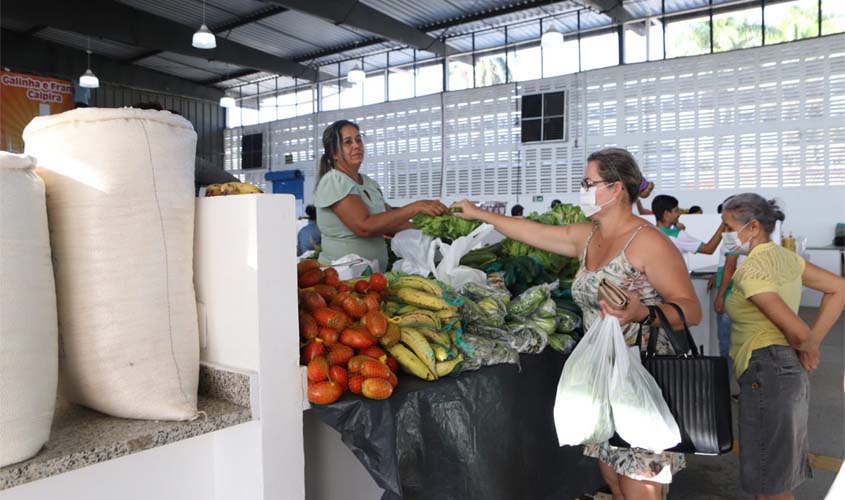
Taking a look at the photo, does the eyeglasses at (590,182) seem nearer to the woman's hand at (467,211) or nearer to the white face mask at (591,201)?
the white face mask at (591,201)

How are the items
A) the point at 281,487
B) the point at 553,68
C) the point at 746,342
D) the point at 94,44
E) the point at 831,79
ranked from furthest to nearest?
the point at 94,44 → the point at 553,68 → the point at 831,79 → the point at 746,342 → the point at 281,487

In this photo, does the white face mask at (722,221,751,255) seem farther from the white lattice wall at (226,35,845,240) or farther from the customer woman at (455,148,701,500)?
the white lattice wall at (226,35,845,240)

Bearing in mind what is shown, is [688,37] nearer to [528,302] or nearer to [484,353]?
[528,302]

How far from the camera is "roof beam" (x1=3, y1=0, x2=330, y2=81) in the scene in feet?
33.6

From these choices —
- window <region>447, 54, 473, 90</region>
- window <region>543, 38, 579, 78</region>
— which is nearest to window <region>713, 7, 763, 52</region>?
window <region>543, 38, 579, 78</region>

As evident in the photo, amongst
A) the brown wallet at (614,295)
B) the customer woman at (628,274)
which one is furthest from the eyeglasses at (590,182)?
the brown wallet at (614,295)

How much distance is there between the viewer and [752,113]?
33.8 feet

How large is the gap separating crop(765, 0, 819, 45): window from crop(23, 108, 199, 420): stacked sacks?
1127 centimetres

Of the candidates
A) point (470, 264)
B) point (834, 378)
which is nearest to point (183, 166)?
point (470, 264)

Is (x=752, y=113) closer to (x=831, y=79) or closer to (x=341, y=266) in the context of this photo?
(x=831, y=79)

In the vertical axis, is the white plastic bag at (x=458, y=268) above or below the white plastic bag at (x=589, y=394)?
above

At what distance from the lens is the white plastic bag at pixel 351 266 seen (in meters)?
2.90

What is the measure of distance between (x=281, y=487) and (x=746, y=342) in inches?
82.8

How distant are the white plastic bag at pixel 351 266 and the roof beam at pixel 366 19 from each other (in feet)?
25.5
